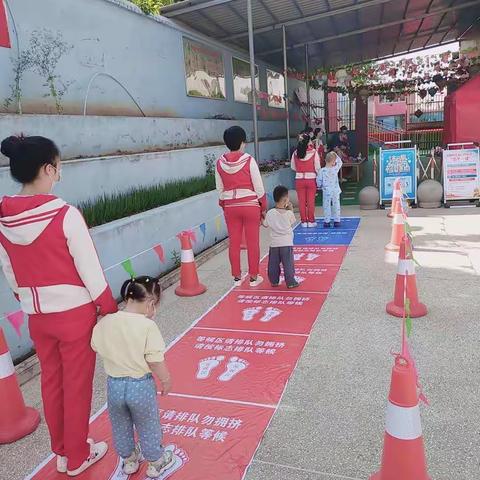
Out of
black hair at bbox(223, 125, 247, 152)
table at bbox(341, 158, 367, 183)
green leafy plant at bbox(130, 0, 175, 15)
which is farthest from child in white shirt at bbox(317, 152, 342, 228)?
table at bbox(341, 158, 367, 183)

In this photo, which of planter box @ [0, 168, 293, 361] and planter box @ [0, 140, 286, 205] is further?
planter box @ [0, 140, 286, 205]

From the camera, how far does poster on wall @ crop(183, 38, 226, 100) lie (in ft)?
34.0

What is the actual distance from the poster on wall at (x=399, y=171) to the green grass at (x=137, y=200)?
4275 mm

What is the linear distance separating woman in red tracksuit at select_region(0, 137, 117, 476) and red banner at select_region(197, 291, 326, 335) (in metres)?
2.15

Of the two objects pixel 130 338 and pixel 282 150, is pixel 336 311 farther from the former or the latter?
pixel 282 150

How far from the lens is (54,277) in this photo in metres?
2.29

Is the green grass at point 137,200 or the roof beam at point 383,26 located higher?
the roof beam at point 383,26

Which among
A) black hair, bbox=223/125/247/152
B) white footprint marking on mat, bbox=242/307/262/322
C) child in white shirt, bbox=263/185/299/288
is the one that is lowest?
white footprint marking on mat, bbox=242/307/262/322

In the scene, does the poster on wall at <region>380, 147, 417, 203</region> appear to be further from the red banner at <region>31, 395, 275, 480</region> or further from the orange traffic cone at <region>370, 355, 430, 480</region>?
the orange traffic cone at <region>370, 355, 430, 480</region>

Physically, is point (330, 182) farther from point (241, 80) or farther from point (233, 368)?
point (241, 80)

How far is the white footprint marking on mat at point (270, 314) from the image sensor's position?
458 cm

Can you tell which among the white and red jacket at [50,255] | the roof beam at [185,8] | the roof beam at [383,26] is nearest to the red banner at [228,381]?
the white and red jacket at [50,255]

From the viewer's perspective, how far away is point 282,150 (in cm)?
1390

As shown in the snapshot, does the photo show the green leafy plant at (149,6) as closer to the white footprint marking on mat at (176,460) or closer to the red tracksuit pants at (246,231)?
the red tracksuit pants at (246,231)
